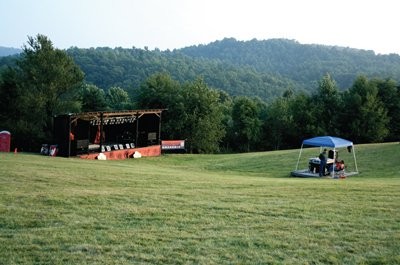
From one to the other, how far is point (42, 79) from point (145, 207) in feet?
102

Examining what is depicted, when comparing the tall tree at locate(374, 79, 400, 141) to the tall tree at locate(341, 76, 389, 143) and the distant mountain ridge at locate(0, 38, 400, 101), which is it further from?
the distant mountain ridge at locate(0, 38, 400, 101)

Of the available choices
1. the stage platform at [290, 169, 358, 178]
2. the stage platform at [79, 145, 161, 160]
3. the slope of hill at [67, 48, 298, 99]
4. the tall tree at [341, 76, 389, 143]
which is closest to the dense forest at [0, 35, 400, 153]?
the tall tree at [341, 76, 389, 143]

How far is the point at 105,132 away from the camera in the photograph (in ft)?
122

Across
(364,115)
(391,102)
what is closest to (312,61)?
(391,102)

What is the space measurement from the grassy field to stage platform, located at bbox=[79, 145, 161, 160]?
50.6 ft

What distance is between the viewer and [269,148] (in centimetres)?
5903

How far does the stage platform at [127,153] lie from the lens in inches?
1084

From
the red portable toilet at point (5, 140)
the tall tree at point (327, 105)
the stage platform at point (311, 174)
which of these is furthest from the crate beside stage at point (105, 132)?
the tall tree at point (327, 105)

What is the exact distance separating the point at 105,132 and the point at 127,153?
7370 millimetres

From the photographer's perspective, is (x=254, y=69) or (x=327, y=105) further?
(x=254, y=69)

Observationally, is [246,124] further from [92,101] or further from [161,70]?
[161,70]

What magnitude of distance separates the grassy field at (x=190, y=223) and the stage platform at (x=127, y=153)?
15.4 m

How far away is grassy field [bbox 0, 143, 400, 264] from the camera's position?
226 inches

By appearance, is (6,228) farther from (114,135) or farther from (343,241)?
(114,135)
